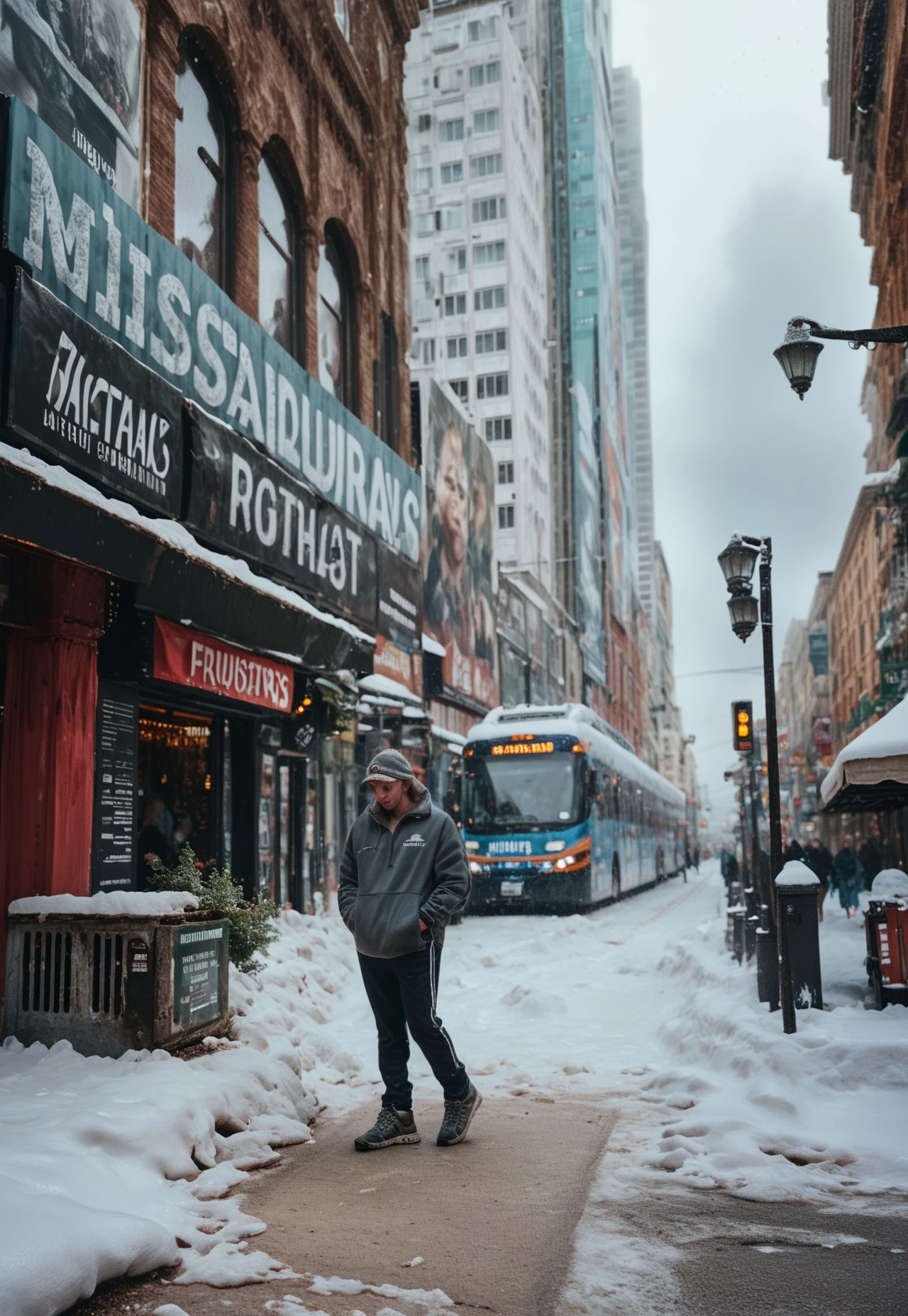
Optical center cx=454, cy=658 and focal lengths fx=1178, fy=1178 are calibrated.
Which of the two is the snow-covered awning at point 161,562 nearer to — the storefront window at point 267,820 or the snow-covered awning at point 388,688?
the storefront window at point 267,820

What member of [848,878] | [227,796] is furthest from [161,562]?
[848,878]

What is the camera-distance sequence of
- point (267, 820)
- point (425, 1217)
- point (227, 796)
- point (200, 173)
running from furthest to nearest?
1. point (267, 820)
2. point (227, 796)
3. point (200, 173)
4. point (425, 1217)

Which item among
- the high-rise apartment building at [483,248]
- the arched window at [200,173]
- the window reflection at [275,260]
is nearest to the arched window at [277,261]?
the window reflection at [275,260]

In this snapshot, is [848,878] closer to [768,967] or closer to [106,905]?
[768,967]

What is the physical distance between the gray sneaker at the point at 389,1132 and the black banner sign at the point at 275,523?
21.7ft

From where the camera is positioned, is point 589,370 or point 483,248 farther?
point 589,370

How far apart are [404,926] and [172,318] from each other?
7.95m

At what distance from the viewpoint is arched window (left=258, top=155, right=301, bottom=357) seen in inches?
642

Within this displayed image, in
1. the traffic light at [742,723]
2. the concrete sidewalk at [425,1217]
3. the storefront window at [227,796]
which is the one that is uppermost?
the traffic light at [742,723]

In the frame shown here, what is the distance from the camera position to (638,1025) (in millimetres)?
10383

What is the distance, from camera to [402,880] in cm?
627

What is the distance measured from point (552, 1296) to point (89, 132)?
10.5 meters

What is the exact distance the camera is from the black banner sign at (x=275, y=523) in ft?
38.0

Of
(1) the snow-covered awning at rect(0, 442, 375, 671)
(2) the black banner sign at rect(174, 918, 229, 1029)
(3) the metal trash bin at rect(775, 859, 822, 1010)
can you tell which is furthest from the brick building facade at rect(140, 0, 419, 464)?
(3) the metal trash bin at rect(775, 859, 822, 1010)
